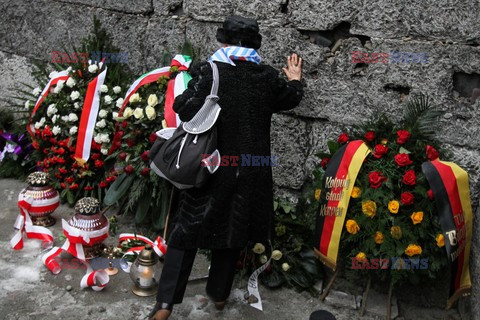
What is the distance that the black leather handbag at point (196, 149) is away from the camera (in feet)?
9.82

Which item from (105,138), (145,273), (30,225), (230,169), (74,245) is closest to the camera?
(230,169)

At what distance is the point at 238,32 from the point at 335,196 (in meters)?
1.11

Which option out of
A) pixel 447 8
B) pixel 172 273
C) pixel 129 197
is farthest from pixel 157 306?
pixel 447 8

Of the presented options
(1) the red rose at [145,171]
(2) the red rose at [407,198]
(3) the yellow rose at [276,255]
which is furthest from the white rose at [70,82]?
(2) the red rose at [407,198]

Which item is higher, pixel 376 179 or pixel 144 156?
pixel 376 179

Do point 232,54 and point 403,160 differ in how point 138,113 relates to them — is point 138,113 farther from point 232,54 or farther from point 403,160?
point 403,160

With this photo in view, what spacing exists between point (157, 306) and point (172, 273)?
0.22 meters

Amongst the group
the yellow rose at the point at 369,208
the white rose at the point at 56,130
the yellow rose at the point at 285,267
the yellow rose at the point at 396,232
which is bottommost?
the yellow rose at the point at 285,267

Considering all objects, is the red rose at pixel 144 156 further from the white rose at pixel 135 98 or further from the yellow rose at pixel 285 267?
the yellow rose at pixel 285 267

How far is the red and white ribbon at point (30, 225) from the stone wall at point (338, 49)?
54.0 inches

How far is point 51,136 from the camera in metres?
4.69

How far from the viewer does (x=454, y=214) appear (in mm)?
3174

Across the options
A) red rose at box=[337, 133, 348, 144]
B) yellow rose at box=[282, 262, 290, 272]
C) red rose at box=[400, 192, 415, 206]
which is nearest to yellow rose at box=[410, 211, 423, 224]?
red rose at box=[400, 192, 415, 206]

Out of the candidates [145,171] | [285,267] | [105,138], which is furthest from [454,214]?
[105,138]
